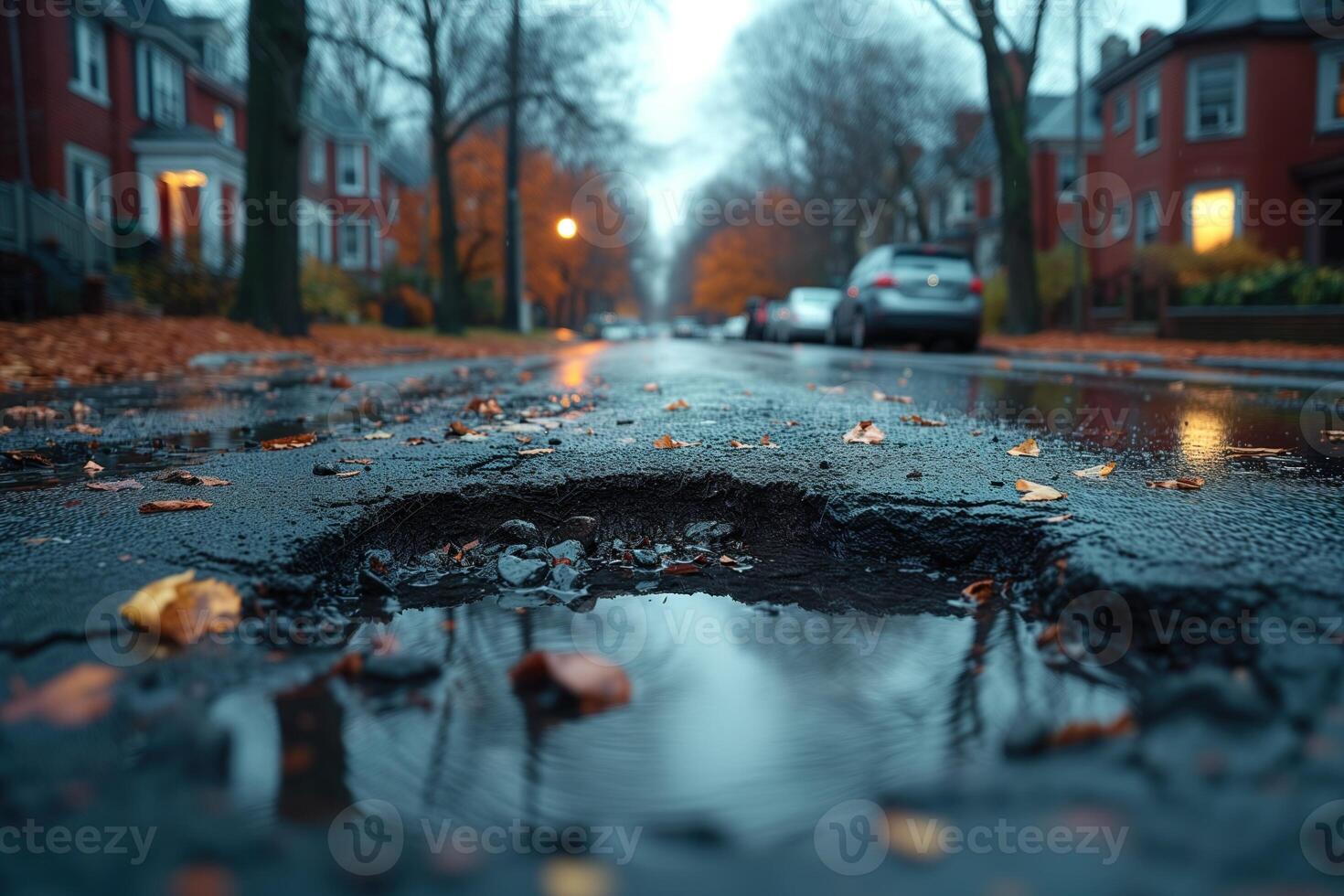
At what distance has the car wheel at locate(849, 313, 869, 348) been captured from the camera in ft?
54.9

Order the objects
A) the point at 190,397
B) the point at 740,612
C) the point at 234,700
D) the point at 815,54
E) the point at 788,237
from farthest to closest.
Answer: the point at 788,237, the point at 815,54, the point at 190,397, the point at 740,612, the point at 234,700

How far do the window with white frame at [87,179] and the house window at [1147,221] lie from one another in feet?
88.1

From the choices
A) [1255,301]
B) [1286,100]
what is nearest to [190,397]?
[1255,301]

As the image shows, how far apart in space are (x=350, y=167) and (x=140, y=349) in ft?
107

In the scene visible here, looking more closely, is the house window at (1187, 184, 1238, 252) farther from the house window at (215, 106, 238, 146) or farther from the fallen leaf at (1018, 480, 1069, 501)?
the house window at (215, 106, 238, 146)

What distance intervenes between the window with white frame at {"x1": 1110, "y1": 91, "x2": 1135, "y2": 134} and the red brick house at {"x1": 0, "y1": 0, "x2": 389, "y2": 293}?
76.4 feet

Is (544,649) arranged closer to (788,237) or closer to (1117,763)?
(1117,763)

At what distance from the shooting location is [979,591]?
8.61 ft

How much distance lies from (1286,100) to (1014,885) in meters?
30.3

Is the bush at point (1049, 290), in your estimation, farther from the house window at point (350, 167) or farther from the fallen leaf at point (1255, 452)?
the house window at point (350, 167)

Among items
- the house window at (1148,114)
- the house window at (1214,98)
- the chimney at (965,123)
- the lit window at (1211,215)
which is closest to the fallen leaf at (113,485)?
the lit window at (1211,215)

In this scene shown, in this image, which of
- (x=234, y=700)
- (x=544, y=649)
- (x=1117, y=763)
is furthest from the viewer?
(x=544, y=649)

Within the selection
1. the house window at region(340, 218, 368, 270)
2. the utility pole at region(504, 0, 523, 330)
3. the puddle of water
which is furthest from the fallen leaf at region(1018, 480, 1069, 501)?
the house window at region(340, 218, 368, 270)

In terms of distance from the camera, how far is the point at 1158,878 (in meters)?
1.30
